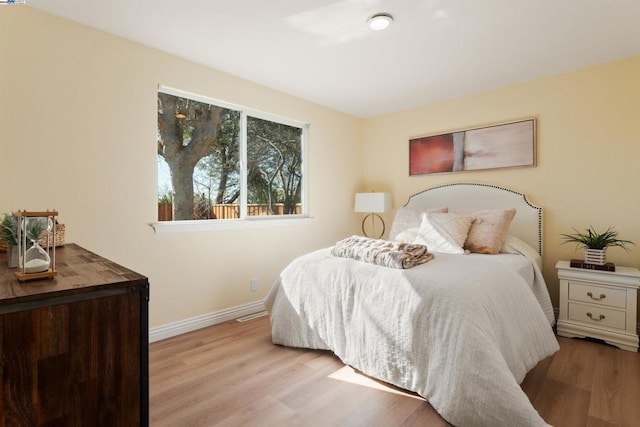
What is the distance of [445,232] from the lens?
288 centimetres

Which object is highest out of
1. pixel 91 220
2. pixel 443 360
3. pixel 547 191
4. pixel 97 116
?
pixel 97 116

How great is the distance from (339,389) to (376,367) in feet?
0.83

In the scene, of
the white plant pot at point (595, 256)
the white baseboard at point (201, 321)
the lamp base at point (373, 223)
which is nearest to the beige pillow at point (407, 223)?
the lamp base at point (373, 223)

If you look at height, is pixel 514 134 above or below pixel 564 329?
above

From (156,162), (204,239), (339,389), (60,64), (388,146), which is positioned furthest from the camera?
(388,146)

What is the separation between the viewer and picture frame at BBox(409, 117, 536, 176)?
3.24 meters

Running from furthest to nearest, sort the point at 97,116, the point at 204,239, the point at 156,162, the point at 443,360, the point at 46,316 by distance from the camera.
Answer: the point at 204,239
the point at 156,162
the point at 97,116
the point at 443,360
the point at 46,316

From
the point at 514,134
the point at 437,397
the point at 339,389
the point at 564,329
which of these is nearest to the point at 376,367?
the point at 339,389

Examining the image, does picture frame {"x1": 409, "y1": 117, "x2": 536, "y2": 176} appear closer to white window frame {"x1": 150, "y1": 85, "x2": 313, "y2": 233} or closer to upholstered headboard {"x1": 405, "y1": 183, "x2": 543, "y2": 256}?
upholstered headboard {"x1": 405, "y1": 183, "x2": 543, "y2": 256}

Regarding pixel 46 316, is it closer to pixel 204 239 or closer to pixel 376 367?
pixel 376 367

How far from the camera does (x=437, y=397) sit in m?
1.66

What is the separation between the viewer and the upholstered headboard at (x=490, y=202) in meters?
3.15

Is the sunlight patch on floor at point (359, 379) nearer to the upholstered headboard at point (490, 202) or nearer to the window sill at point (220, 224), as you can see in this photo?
the window sill at point (220, 224)

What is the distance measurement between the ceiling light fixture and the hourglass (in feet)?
6.82
